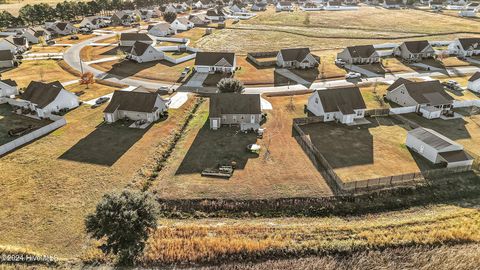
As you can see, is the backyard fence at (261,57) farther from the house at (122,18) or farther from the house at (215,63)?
the house at (122,18)

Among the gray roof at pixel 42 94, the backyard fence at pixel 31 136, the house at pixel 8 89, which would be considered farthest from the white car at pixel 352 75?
the house at pixel 8 89

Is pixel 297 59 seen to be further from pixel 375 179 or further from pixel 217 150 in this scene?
pixel 375 179

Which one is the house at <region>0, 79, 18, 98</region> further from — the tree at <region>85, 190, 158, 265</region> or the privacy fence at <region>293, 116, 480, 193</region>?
the privacy fence at <region>293, 116, 480, 193</region>

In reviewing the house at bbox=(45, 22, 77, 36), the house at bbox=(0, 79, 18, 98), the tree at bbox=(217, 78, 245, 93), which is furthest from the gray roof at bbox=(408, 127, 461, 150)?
the house at bbox=(45, 22, 77, 36)

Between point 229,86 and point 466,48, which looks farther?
point 466,48

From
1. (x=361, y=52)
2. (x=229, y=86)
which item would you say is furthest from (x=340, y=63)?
(x=229, y=86)

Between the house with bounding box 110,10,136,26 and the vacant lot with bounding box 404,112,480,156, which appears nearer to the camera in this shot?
the vacant lot with bounding box 404,112,480,156

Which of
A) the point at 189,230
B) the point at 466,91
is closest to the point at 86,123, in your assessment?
the point at 189,230
